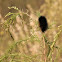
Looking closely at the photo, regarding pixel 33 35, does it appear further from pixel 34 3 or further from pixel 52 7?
pixel 34 3

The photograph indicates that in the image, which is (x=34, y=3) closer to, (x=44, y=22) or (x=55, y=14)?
(x=55, y=14)

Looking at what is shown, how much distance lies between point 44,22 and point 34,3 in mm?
5115

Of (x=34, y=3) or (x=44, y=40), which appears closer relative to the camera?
(x=44, y=40)

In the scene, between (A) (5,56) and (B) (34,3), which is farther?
(B) (34,3)

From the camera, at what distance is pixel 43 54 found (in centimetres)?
107

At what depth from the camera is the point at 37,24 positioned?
1.11 meters

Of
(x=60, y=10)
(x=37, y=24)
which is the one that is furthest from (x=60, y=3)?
(x=37, y=24)

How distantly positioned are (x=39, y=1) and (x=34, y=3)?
0.15m

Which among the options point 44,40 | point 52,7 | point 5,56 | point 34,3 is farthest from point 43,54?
point 34,3

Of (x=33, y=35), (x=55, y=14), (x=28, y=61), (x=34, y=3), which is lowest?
(x=28, y=61)

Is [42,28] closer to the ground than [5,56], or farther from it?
farther from it

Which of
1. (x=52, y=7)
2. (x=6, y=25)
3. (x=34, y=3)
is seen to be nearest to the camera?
(x=6, y=25)

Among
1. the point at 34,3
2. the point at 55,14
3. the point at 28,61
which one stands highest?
the point at 34,3

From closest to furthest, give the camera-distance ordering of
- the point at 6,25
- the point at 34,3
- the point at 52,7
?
the point at 6,25 → the point at 52,7 → the point at 34,3
